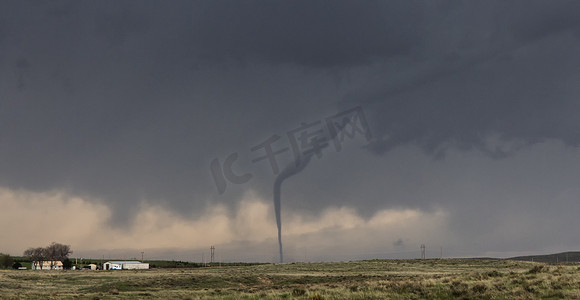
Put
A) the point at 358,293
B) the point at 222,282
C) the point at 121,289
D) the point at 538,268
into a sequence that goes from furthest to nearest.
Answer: the point at 222,282, the point at 121,289, the point at 538,268, the point at 358,293

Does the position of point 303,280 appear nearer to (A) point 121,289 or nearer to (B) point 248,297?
(A) point 121,289

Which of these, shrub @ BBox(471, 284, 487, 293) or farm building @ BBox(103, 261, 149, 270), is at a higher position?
shrub @ BBox(471, 284, 487, 293)

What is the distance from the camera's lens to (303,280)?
238 feet

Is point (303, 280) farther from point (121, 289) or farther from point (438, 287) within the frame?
point (438, 287)

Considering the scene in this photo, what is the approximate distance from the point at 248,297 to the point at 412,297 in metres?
12.2

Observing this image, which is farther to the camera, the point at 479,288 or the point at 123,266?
the point at 123,266

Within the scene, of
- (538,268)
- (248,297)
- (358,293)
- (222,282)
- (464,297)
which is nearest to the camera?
(464,297)

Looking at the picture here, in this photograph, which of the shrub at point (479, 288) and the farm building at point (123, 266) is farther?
the farm building at point (123, 266)

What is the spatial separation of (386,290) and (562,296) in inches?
444

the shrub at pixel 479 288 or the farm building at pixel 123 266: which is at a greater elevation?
the shrub at pixel 479 288

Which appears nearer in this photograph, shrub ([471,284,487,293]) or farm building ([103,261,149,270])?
shrub ([471,284,487,293])

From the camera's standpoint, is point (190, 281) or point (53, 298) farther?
point (190, 281)

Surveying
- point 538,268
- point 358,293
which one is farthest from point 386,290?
point 538,268

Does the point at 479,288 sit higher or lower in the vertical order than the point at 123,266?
higher
